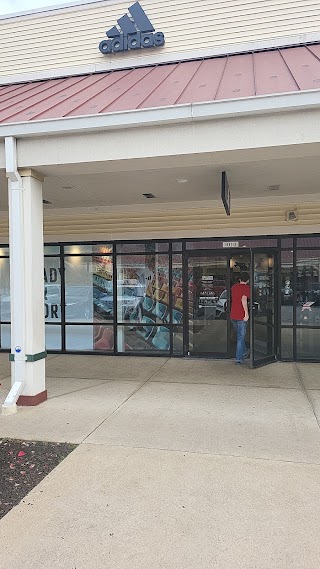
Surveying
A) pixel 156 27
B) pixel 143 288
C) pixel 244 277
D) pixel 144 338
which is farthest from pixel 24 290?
pixel 156 27

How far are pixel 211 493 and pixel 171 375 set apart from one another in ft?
12.7

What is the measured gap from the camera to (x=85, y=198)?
7.89 m

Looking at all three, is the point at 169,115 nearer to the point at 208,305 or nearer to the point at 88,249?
the point at 208,305

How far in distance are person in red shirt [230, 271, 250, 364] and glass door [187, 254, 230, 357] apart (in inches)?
20.5

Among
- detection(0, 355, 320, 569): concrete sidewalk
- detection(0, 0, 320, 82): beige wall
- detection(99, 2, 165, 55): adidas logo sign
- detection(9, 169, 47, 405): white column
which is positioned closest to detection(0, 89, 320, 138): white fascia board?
detection(9, 169, 47, 405): white column

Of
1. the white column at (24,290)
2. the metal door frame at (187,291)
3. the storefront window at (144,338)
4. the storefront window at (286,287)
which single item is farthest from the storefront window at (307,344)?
the white column at (24,290)

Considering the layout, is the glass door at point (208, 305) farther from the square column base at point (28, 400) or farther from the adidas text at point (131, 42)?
the adidas text at point (131, 42)

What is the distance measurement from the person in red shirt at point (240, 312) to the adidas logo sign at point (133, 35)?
188 inches

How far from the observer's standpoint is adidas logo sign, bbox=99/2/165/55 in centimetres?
783

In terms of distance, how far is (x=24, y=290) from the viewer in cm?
546

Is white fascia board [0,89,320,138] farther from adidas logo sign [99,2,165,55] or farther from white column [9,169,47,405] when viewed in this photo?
adidas logo sign [99,2,165,55]

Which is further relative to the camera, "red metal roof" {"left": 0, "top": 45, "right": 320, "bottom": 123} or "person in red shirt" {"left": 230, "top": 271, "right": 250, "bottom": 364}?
"person in red shirt" {"left": 230, "top": 271, "right": 250, "bottom": 364}

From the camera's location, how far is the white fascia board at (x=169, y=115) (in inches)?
174

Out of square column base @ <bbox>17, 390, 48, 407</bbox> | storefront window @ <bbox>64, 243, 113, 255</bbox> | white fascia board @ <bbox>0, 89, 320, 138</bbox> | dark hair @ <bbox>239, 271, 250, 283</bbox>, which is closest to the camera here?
white fascia board @ <bbox>0, 89, 320, 138</bbox>
